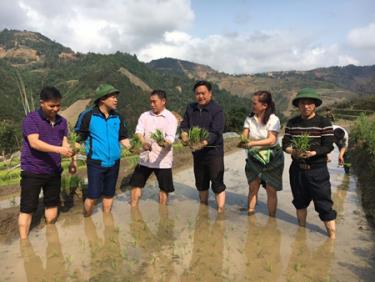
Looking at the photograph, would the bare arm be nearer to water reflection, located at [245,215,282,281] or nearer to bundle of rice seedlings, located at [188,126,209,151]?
bundle of rice seedlings, located at [188,126,209,151]

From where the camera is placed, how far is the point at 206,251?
13.6 ft

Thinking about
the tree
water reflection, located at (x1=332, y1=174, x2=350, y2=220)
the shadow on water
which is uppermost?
the shadow on water

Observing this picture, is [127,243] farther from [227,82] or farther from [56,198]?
[227,82]

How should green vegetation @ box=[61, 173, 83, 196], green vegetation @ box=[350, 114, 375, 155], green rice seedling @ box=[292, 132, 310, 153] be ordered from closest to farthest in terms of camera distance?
green rice seedling @ box=[292, 132, 310, 153], green vegetation @ box=[61, 173, 83, 196], green vegetation @ box=[350, 114, 375, 155]

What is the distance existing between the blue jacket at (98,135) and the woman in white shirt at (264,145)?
5.74 ft

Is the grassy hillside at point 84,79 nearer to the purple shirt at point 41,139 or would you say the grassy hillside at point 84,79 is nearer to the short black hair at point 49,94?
the purple shirt at point 41,139

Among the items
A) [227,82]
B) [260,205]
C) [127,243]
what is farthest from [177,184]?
[227,82]

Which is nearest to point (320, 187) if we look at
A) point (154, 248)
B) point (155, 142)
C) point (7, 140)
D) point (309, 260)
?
point (309, 260)

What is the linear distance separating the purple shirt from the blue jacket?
42cm

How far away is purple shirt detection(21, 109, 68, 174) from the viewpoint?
13.8 feet

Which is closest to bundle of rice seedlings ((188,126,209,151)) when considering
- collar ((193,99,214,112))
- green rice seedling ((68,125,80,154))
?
collar ((193,99,214,112))

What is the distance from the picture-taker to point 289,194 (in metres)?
6.59

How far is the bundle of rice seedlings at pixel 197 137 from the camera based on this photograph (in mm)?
4957

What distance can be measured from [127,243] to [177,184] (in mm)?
3368
